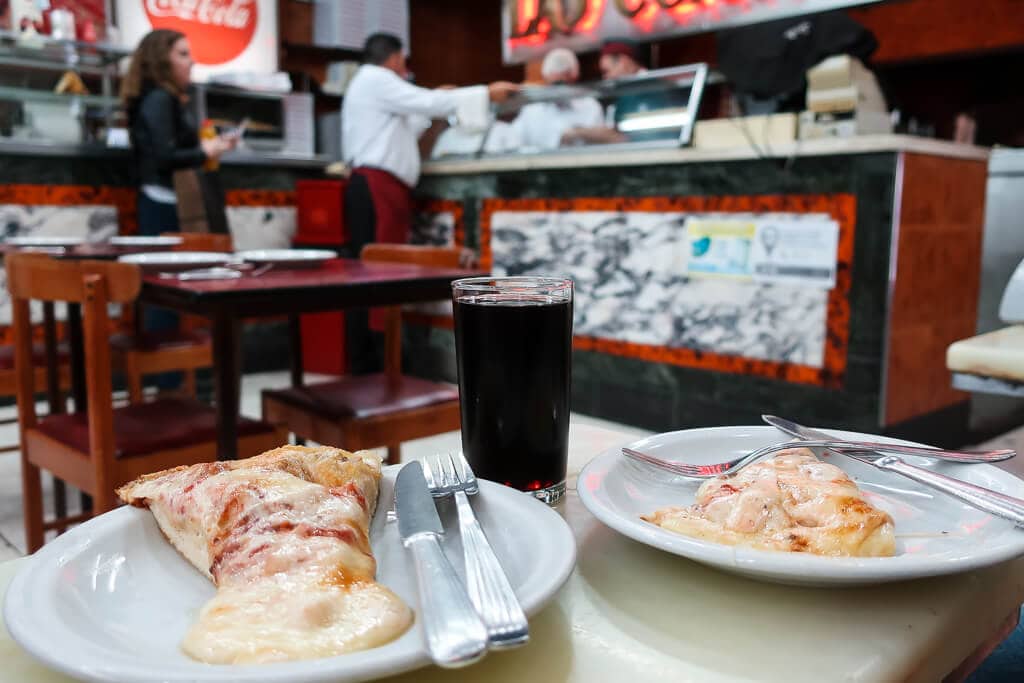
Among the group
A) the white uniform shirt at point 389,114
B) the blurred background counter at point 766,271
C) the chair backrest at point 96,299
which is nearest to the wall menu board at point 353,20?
the white uniform shirt at point 389,114

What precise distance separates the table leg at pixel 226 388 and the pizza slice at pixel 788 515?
57.6 inches

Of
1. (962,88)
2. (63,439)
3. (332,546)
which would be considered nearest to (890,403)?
(63,439)

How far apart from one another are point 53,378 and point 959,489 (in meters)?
2.83

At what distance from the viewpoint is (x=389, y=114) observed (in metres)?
4.87

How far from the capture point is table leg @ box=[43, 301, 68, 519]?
99.9 inches

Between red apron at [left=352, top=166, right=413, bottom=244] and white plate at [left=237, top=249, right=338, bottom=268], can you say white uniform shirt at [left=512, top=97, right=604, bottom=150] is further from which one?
white plate at [left=237, top=249, right=338, bottom=268]

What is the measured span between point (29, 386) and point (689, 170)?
272 centimetres

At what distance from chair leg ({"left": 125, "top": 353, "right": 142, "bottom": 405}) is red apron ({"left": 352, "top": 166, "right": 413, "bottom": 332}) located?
1.87 m

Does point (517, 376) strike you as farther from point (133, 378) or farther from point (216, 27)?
point (216, 27)

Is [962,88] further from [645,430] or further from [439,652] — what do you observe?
[439,652]

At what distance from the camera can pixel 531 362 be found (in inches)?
27.6

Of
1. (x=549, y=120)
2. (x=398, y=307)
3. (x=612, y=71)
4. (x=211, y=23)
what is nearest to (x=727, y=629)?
(x=398, y=307)

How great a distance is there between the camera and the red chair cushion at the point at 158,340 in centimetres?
317

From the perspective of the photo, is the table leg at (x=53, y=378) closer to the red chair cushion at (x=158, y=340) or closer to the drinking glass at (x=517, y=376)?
the red chair cushion at (x=158, y=340)
